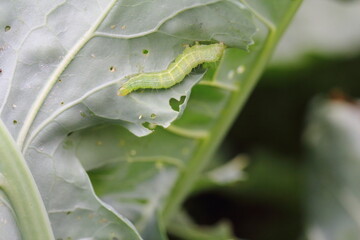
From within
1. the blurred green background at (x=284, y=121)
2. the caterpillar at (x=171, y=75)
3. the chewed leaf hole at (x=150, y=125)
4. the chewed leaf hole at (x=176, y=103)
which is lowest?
the blurred green background at (x=284, y=121)

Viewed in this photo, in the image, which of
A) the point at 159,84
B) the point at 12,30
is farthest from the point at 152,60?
the point at 12,30

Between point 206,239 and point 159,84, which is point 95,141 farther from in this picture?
point 206,239

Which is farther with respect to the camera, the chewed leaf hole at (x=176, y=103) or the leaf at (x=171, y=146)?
the leaf at (x=171, y=146)

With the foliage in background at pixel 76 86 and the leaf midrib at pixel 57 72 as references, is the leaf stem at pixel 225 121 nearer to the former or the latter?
the foliage in background at pixel 76 86

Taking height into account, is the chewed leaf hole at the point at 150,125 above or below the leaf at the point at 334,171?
above

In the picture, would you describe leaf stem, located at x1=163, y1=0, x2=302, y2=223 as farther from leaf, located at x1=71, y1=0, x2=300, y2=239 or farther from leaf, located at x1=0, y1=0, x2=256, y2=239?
leaf, located at x1=0, y1=0, x2=256, y2=239

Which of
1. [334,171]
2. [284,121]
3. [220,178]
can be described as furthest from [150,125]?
[284,121]

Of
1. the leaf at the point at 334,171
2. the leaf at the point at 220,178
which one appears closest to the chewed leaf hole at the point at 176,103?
the leaf at the point at 220,178

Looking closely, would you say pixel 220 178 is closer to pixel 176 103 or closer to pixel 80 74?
pixel 176 103
